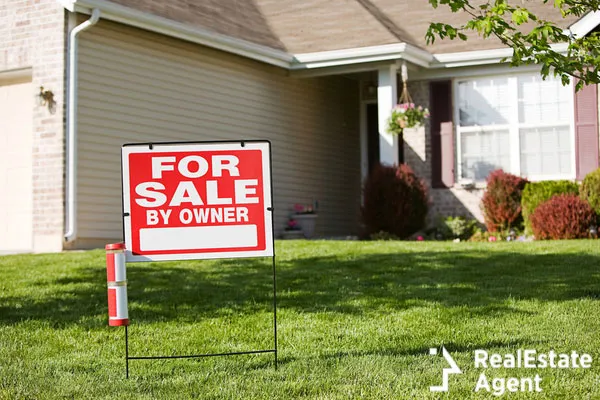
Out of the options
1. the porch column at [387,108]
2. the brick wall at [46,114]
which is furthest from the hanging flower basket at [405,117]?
the brick wall at [46,114]

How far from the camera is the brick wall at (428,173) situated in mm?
15812

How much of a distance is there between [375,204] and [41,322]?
878 cm

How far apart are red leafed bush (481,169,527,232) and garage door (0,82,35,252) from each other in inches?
290

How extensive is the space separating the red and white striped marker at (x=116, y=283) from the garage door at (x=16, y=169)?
26.6ft

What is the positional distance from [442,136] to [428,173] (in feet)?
2.33

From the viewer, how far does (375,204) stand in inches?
Answer: 594

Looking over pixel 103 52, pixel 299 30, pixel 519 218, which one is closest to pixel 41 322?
pixel 103 52

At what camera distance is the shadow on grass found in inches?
292

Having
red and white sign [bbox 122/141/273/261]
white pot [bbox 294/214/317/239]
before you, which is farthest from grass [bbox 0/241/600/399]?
white pot [bbox 294/214/317/239]

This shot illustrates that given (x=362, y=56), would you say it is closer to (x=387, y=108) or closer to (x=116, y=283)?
(x=387, y=108)

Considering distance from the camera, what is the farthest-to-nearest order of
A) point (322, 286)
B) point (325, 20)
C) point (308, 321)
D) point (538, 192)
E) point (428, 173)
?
1. point (325, 20)
2. point (428, 173)
3. point (538, 192)
4. point (322, 286)
5. point (308, 321)

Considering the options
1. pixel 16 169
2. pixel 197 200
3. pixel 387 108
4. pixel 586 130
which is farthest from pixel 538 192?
pixel 197 200

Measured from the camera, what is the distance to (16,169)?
1311 centimetres

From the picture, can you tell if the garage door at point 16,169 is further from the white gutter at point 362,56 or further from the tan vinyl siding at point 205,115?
the white gutter at point 362,56
